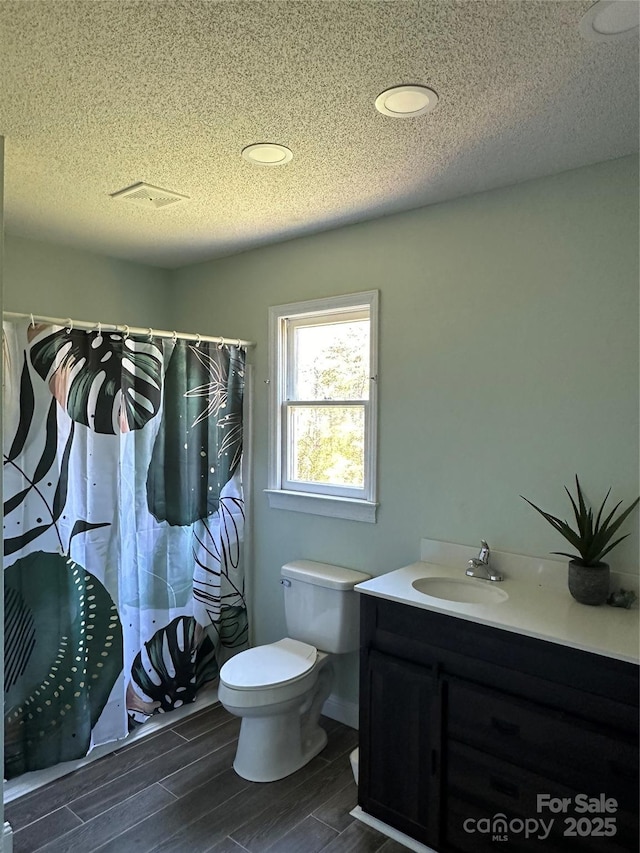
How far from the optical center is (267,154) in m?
1.98

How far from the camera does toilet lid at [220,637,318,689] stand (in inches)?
92.9

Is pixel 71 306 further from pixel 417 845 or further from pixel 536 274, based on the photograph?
pixel 417 845

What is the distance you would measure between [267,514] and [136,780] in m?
1.38

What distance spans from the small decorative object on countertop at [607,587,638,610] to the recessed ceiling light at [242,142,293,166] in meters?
1.93

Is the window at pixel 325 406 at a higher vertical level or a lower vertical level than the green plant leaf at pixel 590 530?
higher

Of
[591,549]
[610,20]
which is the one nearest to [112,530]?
[591,549]

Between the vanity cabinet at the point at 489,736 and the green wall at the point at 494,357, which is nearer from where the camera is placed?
the vanity cabinet at the point at 489,736

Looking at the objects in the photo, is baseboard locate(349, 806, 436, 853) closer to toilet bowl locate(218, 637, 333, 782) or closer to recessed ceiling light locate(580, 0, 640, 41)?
toilet bowl locate(218, 637, 333, 782)

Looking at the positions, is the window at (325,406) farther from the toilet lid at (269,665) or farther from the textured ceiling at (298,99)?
the toilet lid at (269,665)

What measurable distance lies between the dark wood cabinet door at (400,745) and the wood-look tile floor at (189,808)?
0.12m

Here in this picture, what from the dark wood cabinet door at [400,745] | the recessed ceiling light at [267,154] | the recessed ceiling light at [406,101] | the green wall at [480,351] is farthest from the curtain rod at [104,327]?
the dark wood cabinet door at [400,745]

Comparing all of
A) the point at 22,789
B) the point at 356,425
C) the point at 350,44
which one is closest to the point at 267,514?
the point at 356,425

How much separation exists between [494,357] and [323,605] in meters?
1.40

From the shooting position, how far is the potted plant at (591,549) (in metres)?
1.93
